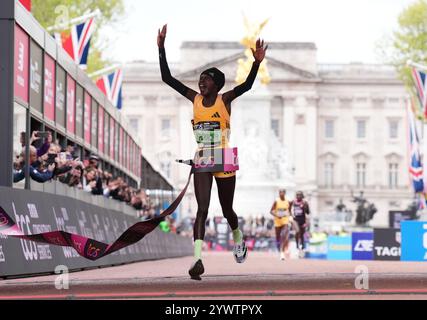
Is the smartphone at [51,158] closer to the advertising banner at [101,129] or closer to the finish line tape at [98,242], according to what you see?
the finish line tape at [98,242]

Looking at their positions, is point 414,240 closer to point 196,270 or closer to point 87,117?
point 87,117

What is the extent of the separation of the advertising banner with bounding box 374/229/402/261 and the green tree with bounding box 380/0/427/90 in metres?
24.2

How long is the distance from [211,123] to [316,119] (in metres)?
131

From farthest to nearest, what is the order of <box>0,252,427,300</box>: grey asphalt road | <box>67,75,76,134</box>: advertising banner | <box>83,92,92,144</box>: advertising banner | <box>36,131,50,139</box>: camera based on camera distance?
<box>83,92,92,144</box>: advertising banner
<box>67,75,76,134</box>: advertising banner
<box>36,131,50,139</box>: camera
<box>0,252,427,300</box>: grey asphalt road

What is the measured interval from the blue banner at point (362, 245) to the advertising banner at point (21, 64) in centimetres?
2439

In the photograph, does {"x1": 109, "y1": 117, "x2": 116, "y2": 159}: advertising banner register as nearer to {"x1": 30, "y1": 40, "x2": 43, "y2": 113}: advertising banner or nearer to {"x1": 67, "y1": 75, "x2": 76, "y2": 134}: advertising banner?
{"x1": 67, "y1": 75, "x2": 76, "y2": 134}: advertising banner

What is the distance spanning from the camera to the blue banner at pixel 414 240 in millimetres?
32000

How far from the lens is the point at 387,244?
38.1m

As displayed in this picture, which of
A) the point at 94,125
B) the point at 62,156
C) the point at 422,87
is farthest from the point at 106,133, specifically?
the point at 422,87

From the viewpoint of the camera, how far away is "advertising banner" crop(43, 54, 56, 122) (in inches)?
738

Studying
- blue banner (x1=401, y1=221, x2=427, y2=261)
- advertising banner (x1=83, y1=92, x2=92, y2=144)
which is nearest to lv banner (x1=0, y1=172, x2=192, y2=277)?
advertising banner (x1=83, y1=92, x2=92, y2=144)

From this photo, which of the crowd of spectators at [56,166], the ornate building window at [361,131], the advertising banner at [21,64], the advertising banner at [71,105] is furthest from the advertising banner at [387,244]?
the ornate building window at [361,131]

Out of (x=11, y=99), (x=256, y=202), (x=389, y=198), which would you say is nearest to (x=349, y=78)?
(x=389, y=198)
